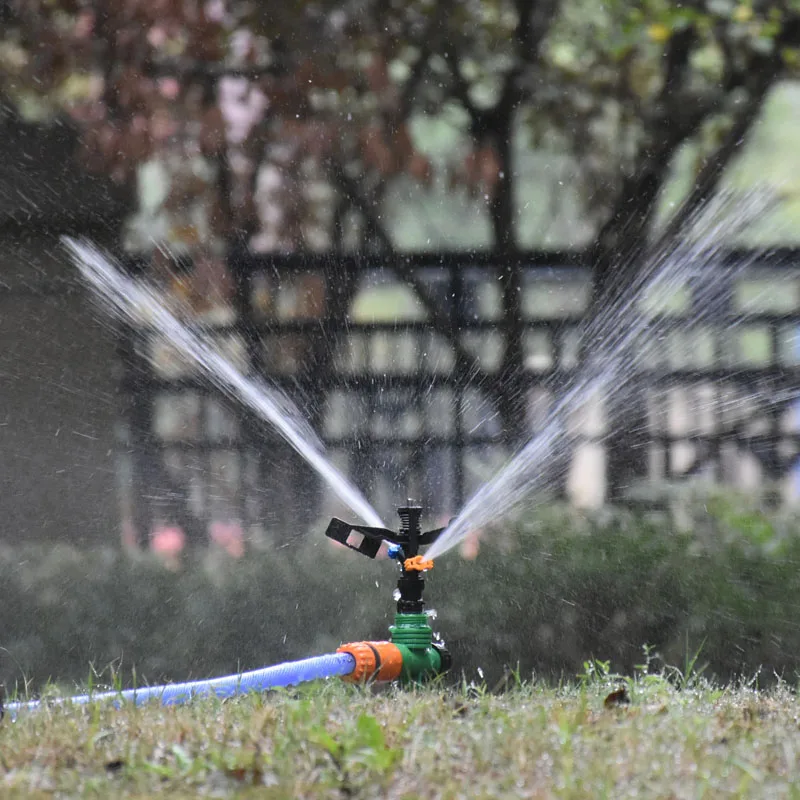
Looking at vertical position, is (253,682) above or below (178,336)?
below

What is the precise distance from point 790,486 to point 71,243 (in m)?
2.88

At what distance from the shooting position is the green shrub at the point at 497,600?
4.12 meters

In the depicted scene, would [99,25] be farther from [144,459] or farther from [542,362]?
[542,362]

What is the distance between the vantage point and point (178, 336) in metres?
4.91

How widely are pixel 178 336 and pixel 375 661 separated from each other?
243cm

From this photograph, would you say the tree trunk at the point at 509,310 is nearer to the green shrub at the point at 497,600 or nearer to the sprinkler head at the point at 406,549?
the green shrub at the point at 497,600

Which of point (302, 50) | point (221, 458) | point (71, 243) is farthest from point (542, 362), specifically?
point (71, 243)

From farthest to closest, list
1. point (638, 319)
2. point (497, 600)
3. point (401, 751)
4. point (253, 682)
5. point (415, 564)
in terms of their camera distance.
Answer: point (638, 319) → point (497, 600) → point (415, 564) → point (253, 682) → point (401, 751)

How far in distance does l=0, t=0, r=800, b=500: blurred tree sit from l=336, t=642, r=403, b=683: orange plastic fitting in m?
1.93

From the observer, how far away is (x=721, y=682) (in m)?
4.25

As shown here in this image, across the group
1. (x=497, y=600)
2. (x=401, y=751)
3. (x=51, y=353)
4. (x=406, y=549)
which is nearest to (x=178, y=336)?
(x=51, y=353)

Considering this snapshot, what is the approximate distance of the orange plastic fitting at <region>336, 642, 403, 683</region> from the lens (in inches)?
109

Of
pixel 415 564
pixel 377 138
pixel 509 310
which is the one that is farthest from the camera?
pixel 377 138

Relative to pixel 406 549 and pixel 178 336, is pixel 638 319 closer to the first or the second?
pixel 178 336
